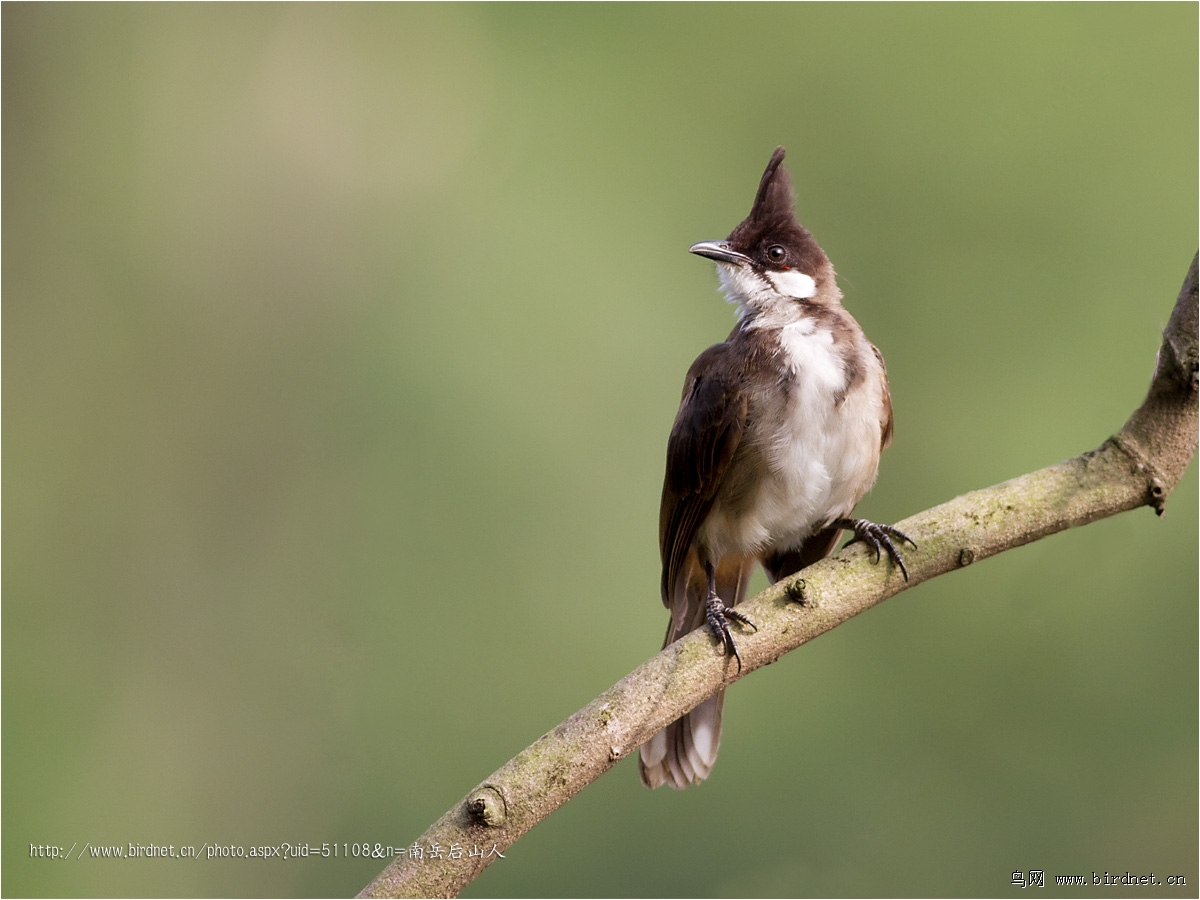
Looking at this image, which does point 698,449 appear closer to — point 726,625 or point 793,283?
point 793,283

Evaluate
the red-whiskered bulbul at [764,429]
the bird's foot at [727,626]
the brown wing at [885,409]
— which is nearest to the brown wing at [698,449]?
the red-whiskered bulbul at [764,429]

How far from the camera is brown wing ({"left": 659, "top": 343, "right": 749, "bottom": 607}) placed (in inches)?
119

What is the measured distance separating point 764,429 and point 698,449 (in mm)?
188

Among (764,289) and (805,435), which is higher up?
(764,289)

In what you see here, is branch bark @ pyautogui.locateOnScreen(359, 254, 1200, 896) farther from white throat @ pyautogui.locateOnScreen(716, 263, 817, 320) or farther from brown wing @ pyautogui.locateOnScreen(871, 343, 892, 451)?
white throat @ pyautogui.locateOnScreen(716, 263, 817, 320)

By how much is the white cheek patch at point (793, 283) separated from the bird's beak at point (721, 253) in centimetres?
9

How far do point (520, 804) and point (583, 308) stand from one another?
4.56 meters

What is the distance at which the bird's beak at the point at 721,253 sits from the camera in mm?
3219

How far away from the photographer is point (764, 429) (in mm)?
3004

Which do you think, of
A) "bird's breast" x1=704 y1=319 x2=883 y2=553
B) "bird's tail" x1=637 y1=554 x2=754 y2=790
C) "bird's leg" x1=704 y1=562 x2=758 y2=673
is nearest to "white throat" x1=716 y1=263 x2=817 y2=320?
"bird's breast" x1=704 y1=319 x2=883 y2=553

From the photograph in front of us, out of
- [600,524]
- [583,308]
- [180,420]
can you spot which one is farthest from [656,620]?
[180,420]

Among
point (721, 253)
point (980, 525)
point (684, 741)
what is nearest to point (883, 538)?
point (980, 525)

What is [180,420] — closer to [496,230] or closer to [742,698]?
[496,230]

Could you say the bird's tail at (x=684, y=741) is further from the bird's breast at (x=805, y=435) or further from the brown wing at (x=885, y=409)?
the brown wing at (x=885, y=409)
